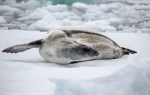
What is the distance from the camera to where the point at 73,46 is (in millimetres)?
1653

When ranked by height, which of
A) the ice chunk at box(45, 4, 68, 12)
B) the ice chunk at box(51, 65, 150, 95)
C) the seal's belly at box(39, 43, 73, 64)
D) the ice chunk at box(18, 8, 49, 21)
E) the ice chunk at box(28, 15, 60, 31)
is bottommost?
the ice chunk at box(51, 65, 150, 95)

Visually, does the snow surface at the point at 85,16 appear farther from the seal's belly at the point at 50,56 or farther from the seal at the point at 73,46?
the seal's belly at the point at 50,56

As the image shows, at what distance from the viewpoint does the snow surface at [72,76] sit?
142 cm

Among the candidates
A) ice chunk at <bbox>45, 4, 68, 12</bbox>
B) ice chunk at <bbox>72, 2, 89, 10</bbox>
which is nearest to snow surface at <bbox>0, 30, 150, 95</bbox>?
ice chunk at <bbox>45, 4, 68, 12</bbox>

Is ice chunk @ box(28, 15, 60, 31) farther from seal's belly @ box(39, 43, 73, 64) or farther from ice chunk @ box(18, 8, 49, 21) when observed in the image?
seal's belly @ box(39, 43, 73, 64)

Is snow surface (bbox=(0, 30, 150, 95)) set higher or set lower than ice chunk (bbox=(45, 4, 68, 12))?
lower

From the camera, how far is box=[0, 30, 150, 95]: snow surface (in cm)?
142

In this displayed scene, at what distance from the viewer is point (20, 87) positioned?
143 cm

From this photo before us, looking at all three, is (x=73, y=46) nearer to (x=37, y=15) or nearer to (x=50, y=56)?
(x=50, y=56)

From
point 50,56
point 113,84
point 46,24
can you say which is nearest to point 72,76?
point 113,84

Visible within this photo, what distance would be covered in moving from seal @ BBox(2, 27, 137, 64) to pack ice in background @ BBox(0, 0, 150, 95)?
0.05 m

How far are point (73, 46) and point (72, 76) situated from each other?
25 cm

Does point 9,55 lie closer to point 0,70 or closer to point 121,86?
point 0,70

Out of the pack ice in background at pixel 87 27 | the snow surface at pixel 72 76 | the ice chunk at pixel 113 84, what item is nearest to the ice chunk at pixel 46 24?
the pack ice in background at pixel 87 27
